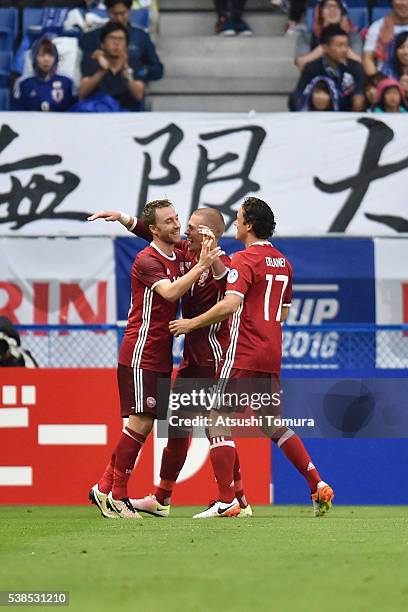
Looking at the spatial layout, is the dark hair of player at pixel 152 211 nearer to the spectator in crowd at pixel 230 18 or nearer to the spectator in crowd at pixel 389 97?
the spectator in crowd at pixel 389 97

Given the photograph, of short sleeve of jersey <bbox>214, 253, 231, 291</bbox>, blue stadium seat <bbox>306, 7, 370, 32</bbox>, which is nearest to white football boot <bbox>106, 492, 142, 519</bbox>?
short sleeve of jersey <bbox>214, 253, 231, 291</bbox>

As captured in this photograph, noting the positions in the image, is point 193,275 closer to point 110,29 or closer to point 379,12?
point 110,29

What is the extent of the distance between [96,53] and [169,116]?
2.77 metres

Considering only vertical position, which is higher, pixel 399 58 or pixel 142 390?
pixel 399 58

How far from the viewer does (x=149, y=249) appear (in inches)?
361

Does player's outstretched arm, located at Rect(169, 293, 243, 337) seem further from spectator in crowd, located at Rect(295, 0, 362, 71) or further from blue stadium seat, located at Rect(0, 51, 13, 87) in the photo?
blue stadium seat, located at Rect(0, 51, 13, 87)

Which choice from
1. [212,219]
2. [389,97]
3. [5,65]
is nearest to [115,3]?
[5,65]

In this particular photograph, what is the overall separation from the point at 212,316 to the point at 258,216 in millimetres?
716

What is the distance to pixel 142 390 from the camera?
9039 mm

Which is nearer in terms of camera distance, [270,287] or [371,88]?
[270,287]

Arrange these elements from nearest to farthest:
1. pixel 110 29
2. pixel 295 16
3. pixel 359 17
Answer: pixel 110 29
pixel 359 17
pixel 295 16

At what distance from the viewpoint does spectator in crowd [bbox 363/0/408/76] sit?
653 inches

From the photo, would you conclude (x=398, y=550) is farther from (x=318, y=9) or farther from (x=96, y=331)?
(x=318, y=9)

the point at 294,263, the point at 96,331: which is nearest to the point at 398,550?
the point at 96,331
